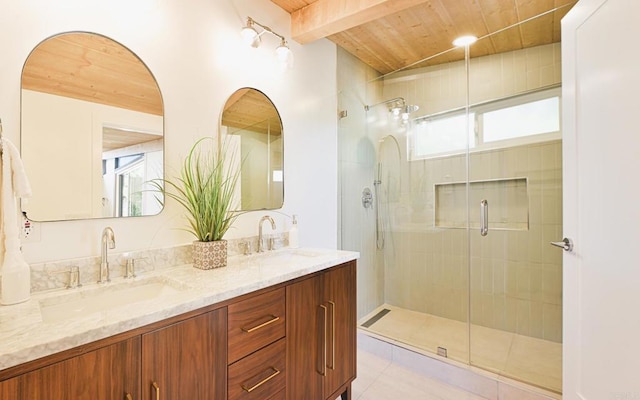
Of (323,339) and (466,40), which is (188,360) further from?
(466,40)

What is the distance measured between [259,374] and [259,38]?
181 cm

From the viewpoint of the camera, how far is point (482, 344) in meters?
2.35

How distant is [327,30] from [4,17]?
63.4 inches

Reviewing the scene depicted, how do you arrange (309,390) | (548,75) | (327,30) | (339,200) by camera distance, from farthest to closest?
1. (339,200)
2. (548,75)
3. (327,30)
4. (309,390)

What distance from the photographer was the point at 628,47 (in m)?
1.15

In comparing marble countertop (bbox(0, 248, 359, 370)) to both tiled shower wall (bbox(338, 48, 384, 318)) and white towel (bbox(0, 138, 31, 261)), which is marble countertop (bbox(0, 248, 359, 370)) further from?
tiled shower wall (bbox(338, 48, 384, 318))

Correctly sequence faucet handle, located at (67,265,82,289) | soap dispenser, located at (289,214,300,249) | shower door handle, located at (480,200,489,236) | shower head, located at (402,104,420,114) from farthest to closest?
shower head, located at (402,104,420,114) → shower door handle, located at (480,200,489,236) → soap dispenser, located at (289,214,300,249) → faucet handle, located at (67,265,82,289)

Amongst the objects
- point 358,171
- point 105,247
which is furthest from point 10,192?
point 358,171

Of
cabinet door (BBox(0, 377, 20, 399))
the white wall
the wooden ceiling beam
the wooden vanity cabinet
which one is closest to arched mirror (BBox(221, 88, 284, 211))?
the white wall

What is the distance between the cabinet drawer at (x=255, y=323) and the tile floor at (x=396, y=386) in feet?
3.26

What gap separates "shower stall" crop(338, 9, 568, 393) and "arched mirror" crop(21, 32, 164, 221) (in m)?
1.68

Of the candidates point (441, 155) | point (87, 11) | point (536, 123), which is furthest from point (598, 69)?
point (87, 11)

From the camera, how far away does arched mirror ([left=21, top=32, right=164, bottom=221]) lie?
114 centimetres

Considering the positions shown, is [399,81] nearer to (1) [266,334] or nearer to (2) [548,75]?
(2) [548,75]
